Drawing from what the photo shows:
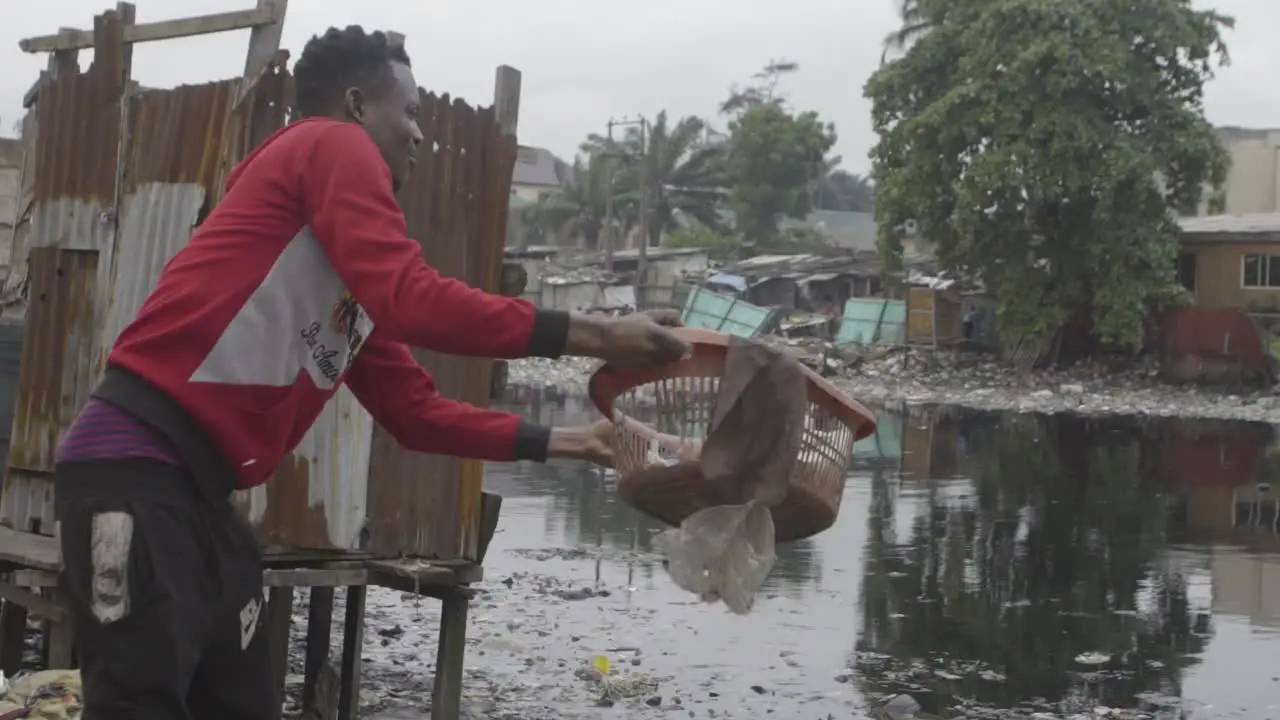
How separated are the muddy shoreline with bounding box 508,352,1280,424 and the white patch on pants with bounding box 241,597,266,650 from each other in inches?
986

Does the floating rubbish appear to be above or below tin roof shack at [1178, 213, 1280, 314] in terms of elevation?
below

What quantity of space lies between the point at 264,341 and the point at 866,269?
1885 inches

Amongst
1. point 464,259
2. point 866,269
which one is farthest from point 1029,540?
point 866,269

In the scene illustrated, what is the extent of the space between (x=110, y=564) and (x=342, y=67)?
99cm

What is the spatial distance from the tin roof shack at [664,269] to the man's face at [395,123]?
45340 millimetres

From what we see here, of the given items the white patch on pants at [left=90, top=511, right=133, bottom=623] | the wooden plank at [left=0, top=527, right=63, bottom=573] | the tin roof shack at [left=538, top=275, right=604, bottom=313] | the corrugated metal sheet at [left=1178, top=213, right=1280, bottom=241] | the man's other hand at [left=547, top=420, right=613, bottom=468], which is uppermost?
the corrugated metal sheet at [left=1178, top=213, right=1280, bottom=241]

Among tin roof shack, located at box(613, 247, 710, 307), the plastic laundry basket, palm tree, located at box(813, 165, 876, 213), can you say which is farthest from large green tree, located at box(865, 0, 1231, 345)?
palm tree, located at box(813, 165, 876, 213)

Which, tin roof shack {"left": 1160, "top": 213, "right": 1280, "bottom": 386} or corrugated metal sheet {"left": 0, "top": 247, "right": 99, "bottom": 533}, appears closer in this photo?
corrugated metal sheet {"left": 0, "top": 247, "right": 99, "bottom": 533}

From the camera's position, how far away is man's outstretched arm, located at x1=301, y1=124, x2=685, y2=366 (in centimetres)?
276

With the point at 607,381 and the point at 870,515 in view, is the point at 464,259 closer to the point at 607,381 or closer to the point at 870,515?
the point at 607,381

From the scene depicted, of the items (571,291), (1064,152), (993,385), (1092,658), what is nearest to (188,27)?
(1092,658)

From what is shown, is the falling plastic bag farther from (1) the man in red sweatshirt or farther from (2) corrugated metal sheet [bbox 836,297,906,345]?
(2) corrugated metal sheet [bbox 836,297,906,345]

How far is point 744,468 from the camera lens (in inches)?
139

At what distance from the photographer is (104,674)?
9.07 ft
